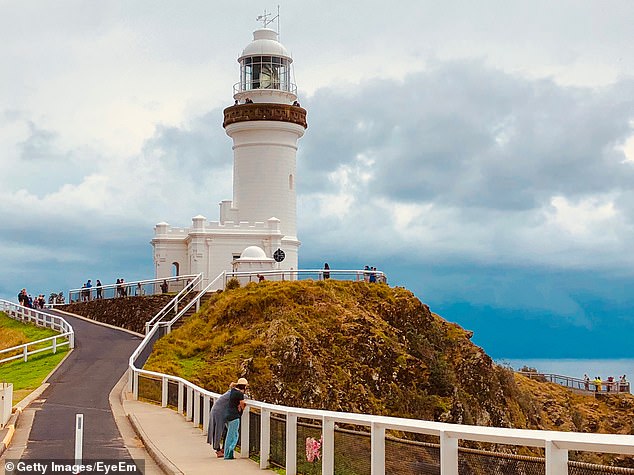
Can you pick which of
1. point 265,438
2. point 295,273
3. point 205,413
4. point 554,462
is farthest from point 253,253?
point 554,462

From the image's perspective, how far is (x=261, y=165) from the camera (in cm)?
5559

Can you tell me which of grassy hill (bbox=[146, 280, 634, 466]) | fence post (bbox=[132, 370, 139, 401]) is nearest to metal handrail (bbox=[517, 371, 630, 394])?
grassy hill (bbox=[146, 280, 634, 466])

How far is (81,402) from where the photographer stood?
2644 centimetres

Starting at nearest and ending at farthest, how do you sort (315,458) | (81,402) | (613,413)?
(315,458), (81,402), (613,413)

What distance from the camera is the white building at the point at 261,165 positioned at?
54812 mm

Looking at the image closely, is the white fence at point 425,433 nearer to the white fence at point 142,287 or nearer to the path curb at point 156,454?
the path curb at point 156,454

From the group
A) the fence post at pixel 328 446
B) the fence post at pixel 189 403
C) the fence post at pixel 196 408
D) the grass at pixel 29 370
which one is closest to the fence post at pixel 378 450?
the fence post at pixel 328 446

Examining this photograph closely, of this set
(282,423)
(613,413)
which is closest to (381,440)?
(282,423)

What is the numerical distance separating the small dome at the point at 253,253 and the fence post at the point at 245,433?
112ft

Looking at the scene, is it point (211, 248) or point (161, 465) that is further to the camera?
point (211, 248)

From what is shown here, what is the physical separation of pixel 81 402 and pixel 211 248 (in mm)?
26640

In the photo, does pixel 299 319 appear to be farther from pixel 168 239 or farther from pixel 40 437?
pixel 40 437

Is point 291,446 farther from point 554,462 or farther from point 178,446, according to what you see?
point 554,462

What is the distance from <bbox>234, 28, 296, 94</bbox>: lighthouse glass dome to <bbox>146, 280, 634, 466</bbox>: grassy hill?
50.1 ft
